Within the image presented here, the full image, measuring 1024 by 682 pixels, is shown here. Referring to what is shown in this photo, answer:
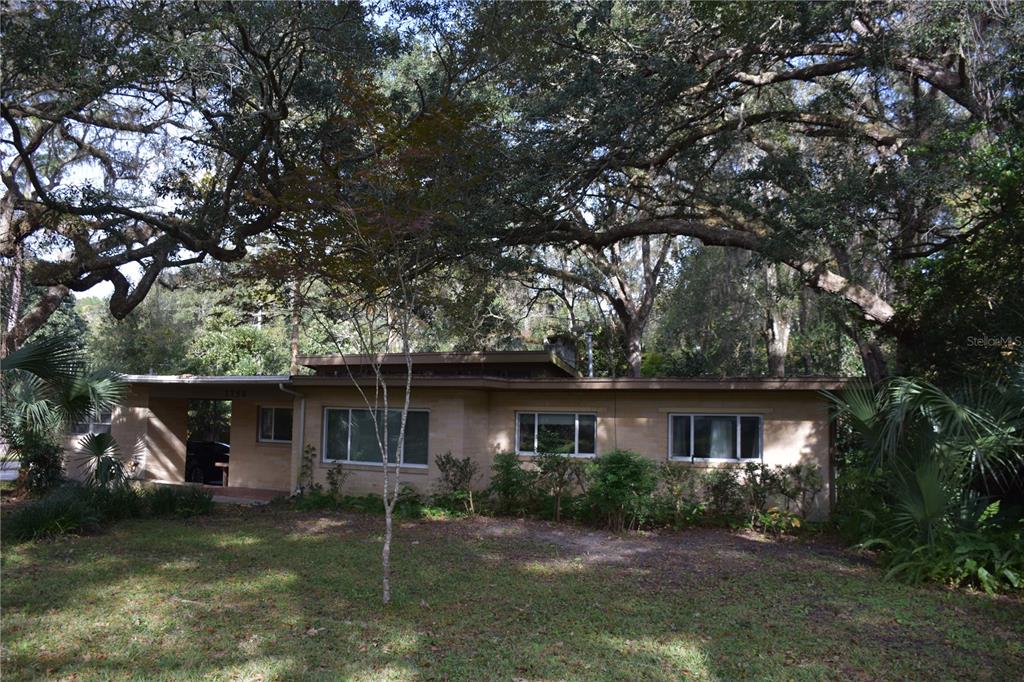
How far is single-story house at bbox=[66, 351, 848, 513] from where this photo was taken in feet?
45.8

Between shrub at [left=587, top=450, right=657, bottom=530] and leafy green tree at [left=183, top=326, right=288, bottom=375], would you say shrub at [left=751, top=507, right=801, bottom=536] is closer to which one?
shrub at [left=587, top=450, right=657, bottom=530]

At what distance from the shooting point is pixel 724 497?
13.5 m

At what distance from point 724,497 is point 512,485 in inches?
→ 158

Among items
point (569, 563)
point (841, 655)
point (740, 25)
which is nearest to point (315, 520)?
point (569, 563)

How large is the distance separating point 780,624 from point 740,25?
962cm

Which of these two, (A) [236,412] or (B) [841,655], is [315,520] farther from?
(B) [841,655]

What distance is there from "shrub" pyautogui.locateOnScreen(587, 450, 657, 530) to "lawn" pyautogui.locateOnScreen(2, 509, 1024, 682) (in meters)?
1.50

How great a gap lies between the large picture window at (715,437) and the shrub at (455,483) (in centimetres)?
418

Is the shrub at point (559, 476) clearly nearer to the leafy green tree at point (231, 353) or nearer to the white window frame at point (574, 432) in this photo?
the white window frame at point (574, 432)

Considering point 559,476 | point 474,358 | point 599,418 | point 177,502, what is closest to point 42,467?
point 177,502

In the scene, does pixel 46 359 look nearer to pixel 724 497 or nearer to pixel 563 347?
pixel 724 497

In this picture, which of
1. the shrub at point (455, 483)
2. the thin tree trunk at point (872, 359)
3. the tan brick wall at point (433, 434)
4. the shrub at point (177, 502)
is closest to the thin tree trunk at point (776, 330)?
the thin tree trunk at point (872, 359)

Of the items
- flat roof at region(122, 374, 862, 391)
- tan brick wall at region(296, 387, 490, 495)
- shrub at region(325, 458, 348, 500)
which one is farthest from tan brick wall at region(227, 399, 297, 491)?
shrub at region(325, 458, 348, 500)

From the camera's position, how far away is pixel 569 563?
33.4ft
